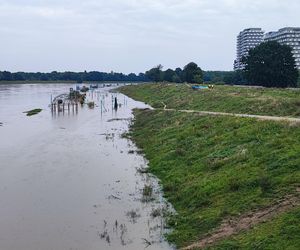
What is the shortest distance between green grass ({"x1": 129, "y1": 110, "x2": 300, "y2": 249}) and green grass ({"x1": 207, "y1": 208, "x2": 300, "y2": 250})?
4 centimetres

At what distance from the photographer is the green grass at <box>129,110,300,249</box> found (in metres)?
18.8

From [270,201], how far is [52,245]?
9.96 metres

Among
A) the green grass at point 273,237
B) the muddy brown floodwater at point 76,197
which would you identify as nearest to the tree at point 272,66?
the muddy brown floodwater at point 76,197

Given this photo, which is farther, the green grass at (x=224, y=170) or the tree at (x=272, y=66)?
the tree at (x=272, y=66)

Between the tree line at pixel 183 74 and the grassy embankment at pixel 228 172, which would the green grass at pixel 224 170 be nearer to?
the grassy embankment at pixel 228 172

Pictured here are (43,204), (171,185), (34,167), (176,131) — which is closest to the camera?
(43,204)

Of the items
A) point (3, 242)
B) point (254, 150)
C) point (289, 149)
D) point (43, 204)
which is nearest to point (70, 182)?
point (43, 204)

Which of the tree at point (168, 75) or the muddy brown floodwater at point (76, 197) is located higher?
the tree at point (168, 75)

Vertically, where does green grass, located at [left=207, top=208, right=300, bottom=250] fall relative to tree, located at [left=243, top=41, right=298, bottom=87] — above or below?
below

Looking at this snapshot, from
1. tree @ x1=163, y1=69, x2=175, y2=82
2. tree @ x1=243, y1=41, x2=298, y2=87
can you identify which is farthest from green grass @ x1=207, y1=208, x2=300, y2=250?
tree @ x1=163, y1=69, x2=175, y2=82

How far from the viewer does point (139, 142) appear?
144 feet

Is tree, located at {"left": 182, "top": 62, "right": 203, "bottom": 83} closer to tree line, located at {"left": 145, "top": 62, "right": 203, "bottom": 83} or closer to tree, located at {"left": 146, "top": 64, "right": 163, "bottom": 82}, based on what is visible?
tree line, located at {"left": 145, "top": 62, "right": 203, "bottom": 83}

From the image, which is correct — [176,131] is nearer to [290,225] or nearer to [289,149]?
[289,149]

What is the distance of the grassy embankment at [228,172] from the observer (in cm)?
1641
